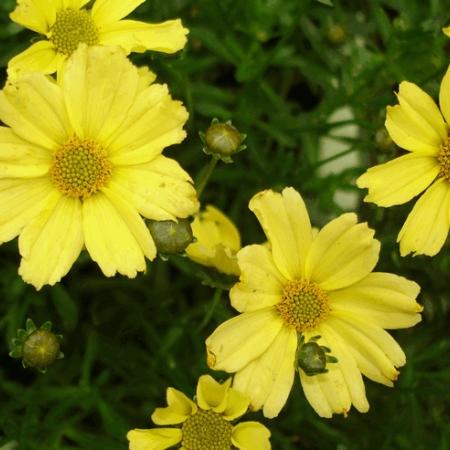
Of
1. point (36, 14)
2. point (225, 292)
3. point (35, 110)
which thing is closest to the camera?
point (35, 110)

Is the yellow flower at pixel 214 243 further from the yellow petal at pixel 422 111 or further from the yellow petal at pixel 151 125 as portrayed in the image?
the yellow petal at pixel 422 111

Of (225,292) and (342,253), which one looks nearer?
(342,253)

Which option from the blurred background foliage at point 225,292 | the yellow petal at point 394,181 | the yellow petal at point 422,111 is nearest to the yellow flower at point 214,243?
the blurred background foliage at point 225,292

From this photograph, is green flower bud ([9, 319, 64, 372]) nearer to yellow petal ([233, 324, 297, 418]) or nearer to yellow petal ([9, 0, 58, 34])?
yellow petal ([233, 324, 297, 418])

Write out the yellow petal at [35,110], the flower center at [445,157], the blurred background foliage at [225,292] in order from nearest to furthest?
the yellow petal at [35,110] → the flower center at [445,157] → the blurred background foliage at [225,292]

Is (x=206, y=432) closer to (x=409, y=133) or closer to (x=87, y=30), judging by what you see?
(x=409, y=133)

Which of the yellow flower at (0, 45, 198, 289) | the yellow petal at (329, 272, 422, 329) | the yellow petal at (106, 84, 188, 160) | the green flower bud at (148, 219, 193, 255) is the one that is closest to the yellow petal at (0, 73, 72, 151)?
the yellow flower at (0, 45, 198, 289)

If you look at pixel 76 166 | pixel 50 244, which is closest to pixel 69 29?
pixel 76 166
